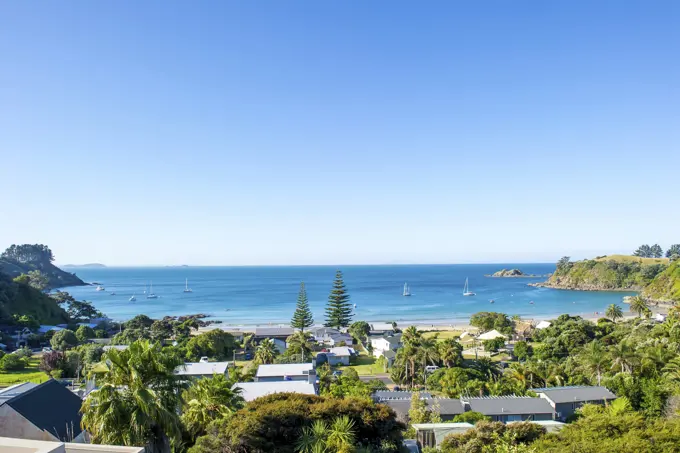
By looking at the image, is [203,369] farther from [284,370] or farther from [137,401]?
[137,401]

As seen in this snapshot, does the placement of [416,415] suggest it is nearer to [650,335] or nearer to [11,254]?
[650,335]

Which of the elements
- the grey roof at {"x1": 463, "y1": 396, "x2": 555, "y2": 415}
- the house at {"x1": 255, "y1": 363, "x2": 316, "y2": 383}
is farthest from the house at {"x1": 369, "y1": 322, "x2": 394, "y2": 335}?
the grey roof at {"x1": 463, "y1": 396, "x2": 555, "y2": 415}

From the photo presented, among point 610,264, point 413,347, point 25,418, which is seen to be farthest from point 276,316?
point 610,264

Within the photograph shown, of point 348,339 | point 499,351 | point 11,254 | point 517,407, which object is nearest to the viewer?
point 517,407

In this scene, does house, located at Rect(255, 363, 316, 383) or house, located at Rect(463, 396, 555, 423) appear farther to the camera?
Result: house, located at Rect(255, 363, 316, 383)

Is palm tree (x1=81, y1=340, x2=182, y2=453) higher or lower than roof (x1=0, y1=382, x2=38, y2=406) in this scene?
higher

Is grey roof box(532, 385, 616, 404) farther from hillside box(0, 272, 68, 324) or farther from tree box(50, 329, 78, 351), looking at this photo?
hillside box(0, 272, 68, 324)

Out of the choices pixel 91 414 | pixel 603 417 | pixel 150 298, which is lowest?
pixel 150 298
